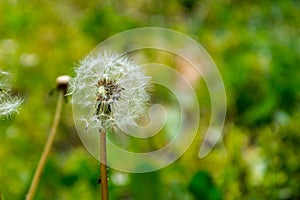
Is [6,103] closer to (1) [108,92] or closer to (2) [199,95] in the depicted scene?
(1) [108,92]

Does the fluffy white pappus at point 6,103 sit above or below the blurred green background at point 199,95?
below

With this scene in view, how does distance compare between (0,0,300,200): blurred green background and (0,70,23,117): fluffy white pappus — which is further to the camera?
(0,0,300,200): blurred green background

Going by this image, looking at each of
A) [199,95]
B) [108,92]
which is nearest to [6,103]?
[108,92]

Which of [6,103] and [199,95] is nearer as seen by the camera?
[6,103]

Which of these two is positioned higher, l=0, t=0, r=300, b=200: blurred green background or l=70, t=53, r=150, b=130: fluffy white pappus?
l=0, t=0, r=300, b=200: blurred green background

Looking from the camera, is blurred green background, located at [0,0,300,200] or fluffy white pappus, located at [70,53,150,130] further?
blurred green background, located at [0,0,300,200]

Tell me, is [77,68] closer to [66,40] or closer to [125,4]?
[66,40]
